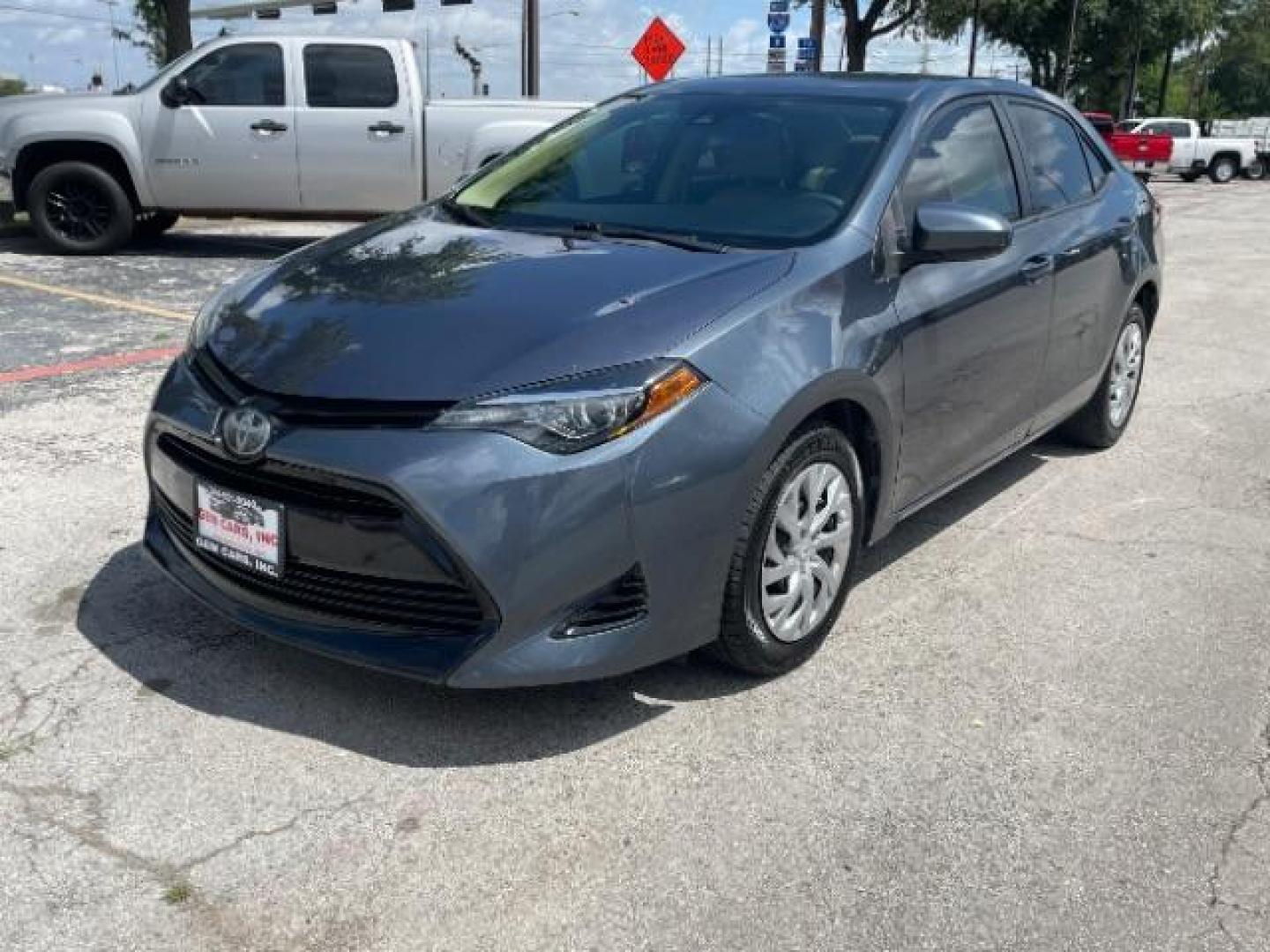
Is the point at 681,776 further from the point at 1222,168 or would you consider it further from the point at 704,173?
the point at 1222,168

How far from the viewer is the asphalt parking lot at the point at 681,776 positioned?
247 centimetres

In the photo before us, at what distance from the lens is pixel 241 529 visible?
304 cm

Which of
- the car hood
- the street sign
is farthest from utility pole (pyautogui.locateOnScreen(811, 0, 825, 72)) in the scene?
the car hood

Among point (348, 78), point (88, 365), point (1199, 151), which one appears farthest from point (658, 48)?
point (1199, 151)

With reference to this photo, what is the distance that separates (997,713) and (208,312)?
2476 mm

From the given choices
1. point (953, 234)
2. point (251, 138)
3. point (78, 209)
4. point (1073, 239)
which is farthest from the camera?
point (251, 138)

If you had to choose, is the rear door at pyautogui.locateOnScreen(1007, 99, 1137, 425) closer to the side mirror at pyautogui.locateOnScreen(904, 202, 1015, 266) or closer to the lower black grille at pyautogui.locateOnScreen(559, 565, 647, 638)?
the side mirror at pyautogui.locateOnScreen(904, 202, 1015, 266)

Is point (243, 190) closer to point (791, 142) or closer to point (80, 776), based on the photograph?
point (791, 142)

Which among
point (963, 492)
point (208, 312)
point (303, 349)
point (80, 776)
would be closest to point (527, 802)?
point (80, 776)

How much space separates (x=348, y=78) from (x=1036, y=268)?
789cm

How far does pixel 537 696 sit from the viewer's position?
3289 millimetres

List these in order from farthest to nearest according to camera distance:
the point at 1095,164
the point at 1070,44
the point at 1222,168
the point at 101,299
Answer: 1. the point at 1070,44
2. the point at 1222,168
3. the point at 101,299
4. the point at 1095,164

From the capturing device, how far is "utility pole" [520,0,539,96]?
65.6 ft

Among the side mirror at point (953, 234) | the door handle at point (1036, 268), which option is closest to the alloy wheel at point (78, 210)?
the door handle at point (1036, 268)
